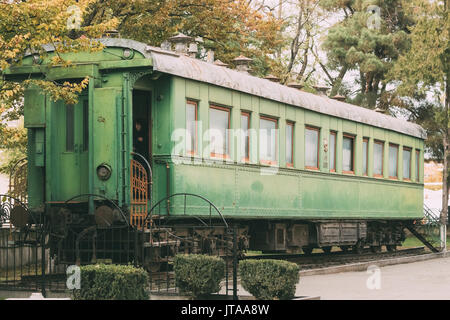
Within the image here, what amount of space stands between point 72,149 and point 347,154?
27.3 feet

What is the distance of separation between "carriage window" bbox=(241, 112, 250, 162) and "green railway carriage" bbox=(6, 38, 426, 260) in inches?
1.0

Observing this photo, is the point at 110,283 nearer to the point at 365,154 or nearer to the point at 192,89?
the point at 192,89

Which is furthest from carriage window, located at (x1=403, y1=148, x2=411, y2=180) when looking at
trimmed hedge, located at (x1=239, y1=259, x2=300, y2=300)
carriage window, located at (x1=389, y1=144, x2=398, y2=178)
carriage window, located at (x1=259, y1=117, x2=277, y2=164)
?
trimmed hedge, located at (x1=239, y1=259, x2=300, y2=300)

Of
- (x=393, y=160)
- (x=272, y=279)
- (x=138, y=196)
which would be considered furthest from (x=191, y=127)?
(x=393, y=160)

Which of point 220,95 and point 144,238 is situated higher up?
point 220,95

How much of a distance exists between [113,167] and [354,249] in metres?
10.6

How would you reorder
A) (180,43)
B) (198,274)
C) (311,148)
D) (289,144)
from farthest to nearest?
(311,148) → (289,144) → (180,43) → (198,274)

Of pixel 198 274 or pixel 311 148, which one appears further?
pixel 311 148

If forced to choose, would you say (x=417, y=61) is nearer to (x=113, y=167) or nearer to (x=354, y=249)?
(x=354, y=249)

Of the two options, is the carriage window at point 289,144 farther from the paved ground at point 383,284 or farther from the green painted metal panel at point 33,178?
the green painted metal panel at point 33,178

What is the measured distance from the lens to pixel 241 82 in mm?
15742

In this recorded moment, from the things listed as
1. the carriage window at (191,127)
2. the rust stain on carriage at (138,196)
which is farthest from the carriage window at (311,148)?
the rust stain on carriage at (138,196)

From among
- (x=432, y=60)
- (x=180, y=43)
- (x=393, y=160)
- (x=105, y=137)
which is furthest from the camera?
(x=432, y=60)
